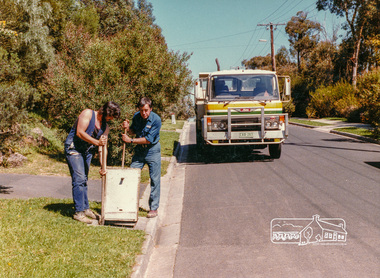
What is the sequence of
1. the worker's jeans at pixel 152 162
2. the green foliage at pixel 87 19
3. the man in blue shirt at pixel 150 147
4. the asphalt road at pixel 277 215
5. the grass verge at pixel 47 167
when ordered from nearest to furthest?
the asphalt road at pixel 277 215 < the man in blue shirt at pixel 150 147 < the worker's jeans at pixel 152 162 < the grass verge at pixel 47 167 < the green foliage at pixel 87 19

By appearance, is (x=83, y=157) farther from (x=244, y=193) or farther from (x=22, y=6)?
(x=22, y=6)

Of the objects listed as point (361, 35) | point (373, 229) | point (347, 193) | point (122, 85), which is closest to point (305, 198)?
point (347, 193)

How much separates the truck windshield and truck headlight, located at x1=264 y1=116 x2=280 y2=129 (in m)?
0.67

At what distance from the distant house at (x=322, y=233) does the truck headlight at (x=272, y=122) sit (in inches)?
233

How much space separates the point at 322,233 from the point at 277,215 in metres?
0.99

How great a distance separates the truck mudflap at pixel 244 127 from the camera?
11711mm

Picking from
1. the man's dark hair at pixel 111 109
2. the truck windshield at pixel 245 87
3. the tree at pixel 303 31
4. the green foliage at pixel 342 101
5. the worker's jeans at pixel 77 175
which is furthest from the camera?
the tree at pixel 303 31

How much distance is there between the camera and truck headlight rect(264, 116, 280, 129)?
38.8ft

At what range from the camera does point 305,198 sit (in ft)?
24.8

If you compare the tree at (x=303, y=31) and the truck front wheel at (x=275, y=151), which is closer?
the truck front wheel at (x=275, y=151)

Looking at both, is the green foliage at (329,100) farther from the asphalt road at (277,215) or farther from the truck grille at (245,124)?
the truck grille at (245,124)

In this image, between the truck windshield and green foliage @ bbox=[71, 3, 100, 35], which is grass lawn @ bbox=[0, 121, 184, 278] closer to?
the truck windshield

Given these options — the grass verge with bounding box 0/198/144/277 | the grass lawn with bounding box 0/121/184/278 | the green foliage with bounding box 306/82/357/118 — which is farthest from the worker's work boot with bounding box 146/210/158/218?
the green foliage with bounding box 306/82/357/118

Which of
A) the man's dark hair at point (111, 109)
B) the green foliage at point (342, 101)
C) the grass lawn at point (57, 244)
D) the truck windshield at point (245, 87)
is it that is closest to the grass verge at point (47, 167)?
the truck windshield at point (245, 87)
